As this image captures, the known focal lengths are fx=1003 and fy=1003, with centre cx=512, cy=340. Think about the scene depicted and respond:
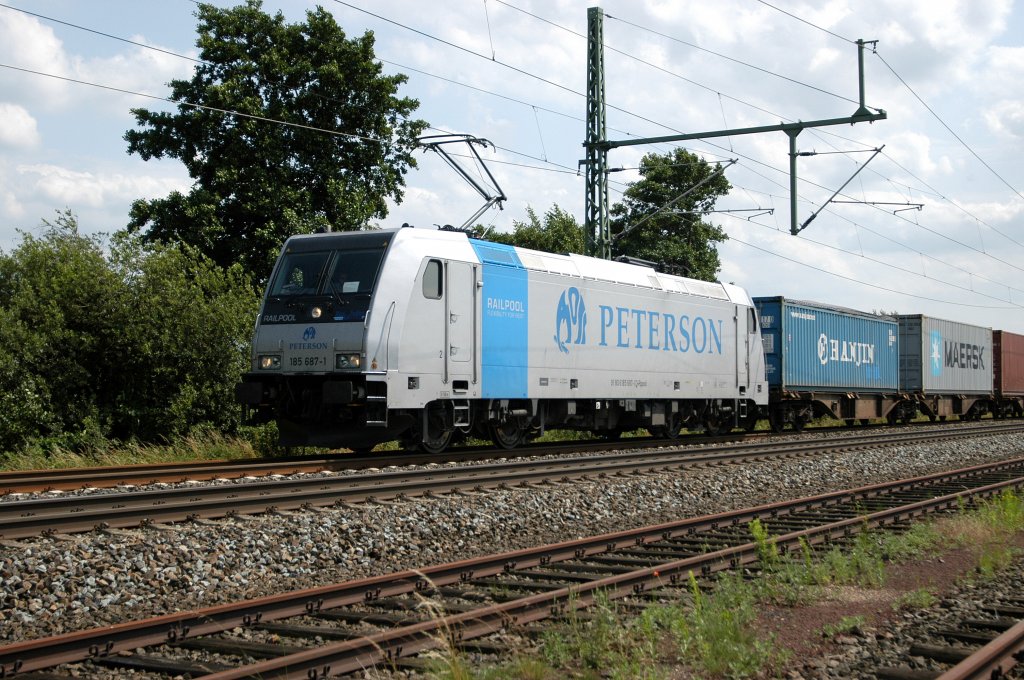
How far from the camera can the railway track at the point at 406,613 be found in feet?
17.4

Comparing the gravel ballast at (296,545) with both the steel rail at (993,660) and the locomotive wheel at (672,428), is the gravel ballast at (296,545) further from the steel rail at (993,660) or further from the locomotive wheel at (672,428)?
the locomotive wheel at (672,428)

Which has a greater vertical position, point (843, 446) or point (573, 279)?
point (573, 279)

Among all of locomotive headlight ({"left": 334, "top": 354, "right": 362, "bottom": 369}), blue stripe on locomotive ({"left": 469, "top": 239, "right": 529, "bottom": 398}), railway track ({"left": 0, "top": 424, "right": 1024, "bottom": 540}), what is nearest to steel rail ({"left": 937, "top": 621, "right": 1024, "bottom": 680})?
railway track ({"left": 0, "top": 424, "right": 1024, "bottom": 540})

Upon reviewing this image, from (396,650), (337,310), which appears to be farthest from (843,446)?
(396,650)

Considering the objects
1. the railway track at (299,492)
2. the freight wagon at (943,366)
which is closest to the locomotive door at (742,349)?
the railway track at (299,492)

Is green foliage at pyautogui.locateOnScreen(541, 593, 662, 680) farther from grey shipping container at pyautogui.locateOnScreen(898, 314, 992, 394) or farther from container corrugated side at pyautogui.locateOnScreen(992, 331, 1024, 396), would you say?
container corrugated side at pyautogui.locateOnScreen(992, 331, 1024, 396)

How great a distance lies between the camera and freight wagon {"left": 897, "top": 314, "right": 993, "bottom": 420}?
3259cm

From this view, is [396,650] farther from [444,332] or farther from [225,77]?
[225,77]

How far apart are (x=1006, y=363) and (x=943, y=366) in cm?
706

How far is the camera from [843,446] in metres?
19.2

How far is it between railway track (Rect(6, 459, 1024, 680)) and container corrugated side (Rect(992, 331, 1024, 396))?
32.6 m

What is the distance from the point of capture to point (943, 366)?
111ft

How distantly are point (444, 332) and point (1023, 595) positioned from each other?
29.6 feet

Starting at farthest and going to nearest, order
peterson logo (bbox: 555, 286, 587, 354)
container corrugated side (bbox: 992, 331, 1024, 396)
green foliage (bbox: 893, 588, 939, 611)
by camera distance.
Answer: container corrugated side (bbox: 992, 331, 1024, 396) → peterson logo (bbox: 555, 286, 587, 354) → green foliage (bbox: 893, 588, 939, 611)
